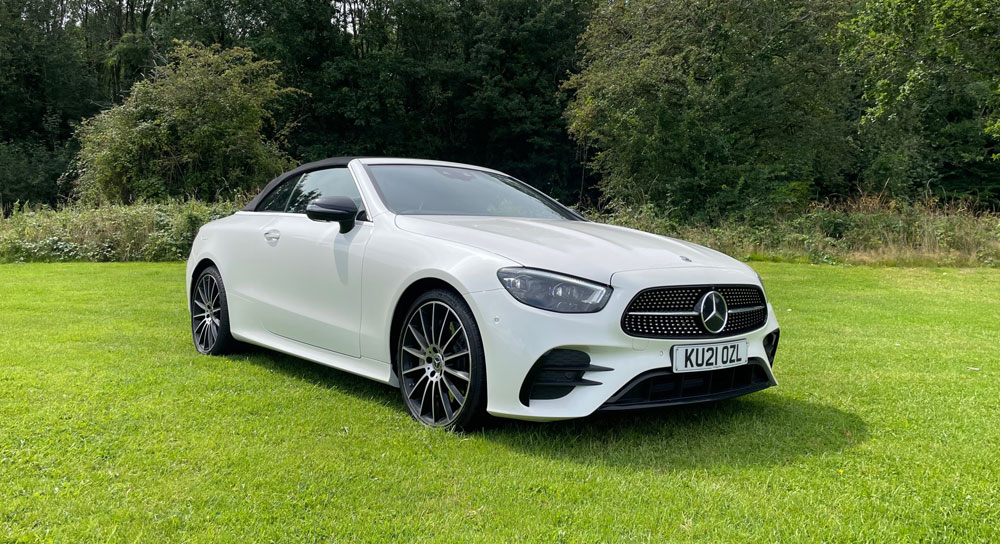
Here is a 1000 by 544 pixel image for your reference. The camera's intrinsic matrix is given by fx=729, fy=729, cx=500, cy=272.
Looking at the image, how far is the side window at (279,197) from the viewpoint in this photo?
5246 millimetres

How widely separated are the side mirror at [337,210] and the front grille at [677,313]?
1.77m

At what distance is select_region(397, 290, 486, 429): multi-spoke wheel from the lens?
11.2 ft

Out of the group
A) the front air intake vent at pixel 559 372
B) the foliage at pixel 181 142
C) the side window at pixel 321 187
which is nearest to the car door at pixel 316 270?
the side window at pixel 321 187

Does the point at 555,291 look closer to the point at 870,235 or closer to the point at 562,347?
the point at 562,347

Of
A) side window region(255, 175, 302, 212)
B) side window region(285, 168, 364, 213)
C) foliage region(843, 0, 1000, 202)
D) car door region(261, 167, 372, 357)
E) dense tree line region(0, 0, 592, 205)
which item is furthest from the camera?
dense tree line region(0, 0, 592, 205)

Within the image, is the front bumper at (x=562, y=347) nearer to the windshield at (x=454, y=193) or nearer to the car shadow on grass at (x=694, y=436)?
the car shadow on grass at (x=694, y=436)

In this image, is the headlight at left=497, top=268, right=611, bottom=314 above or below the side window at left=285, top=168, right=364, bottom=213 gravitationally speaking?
below

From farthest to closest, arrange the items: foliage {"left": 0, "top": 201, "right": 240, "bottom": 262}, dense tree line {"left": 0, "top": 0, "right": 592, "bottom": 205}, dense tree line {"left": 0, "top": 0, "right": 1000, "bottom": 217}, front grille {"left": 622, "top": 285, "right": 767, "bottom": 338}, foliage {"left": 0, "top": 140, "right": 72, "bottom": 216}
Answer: dense tree line {"left": 0, "top": 0, "right": 592, "bottom": 205} → foliage {"left": 0, "top": 140, "right": 72, "bottom": 216} → dense tree line {"left": 0, "top": 0, "right": 1000, "bottom": 217} → foliage {"left": 0, "top": 201, "right": 240, "bottom": 262} → front grille {"left": 622, "top": 285, "right": 767, "bottom": 338}

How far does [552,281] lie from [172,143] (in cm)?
1950

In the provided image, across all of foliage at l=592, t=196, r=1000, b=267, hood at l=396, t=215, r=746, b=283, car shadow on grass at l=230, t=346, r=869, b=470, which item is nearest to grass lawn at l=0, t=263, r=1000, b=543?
car shadow on grass at l=230, t=346, r=869, b=470

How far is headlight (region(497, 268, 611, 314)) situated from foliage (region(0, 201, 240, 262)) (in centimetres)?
1264

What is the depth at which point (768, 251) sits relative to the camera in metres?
15.4

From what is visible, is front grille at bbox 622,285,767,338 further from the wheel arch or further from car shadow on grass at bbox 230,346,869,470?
the wheel arch

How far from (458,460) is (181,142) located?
19.3 meters
